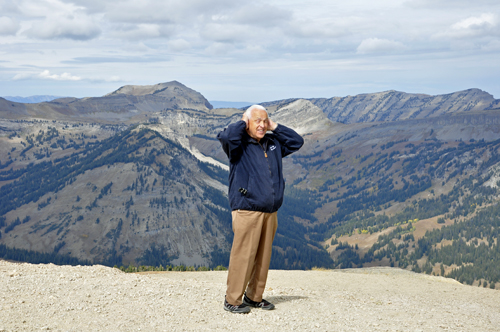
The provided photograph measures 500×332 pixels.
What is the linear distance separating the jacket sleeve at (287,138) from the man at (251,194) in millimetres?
112

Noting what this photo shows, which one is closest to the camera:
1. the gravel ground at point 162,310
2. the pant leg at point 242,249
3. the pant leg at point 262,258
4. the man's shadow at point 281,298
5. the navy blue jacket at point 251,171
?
the gravel ground at point 162,310

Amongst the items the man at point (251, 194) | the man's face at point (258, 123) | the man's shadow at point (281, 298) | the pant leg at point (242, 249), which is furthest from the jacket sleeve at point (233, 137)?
the man's shadow at point (281, 298)

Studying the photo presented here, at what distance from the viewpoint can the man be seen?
9.66 m

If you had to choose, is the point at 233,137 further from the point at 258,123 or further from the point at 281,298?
the point at 281,298

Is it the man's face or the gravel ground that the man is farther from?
the gravel ground

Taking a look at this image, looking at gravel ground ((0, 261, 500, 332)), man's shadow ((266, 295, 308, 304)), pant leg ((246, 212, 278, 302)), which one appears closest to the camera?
gravel ground ((0, 261, 500, 332))

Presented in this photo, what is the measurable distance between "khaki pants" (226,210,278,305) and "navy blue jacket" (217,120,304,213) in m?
0.26

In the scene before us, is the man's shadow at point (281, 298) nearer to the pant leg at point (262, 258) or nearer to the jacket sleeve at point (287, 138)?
the pant leg at point (262, 258)

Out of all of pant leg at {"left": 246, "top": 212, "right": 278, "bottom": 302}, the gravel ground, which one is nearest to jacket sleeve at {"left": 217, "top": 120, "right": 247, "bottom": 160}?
pant leg at {"left": 246, "top": 212, "right": 278, "bottom": 302}

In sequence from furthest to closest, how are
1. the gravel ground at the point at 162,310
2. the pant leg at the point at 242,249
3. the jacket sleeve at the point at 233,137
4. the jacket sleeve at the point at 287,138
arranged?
the jacket sleeve at the point at 287,138
the pant leg at the point at 242,249
the jacket sleeve at the point at 233,137
the gravel ground at the point at 162,310

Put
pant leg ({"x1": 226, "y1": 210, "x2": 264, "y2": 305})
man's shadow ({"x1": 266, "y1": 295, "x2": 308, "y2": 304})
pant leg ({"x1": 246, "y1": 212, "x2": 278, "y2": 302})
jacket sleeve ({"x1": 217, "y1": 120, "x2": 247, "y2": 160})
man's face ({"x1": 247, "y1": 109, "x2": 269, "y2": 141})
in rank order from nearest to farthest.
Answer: jacket sleeve ({"x1": 217, "y1": 120, "x2": 247, "y2": 160}) < pant leg ({"x1": 226, "y1": 210, "x2": 264, "y2": 305}) < man's face ({"x1": 247, "y1": 109, "x2": 269, "y2": 141}) < pant leg ({"x1": 246, "y1": 212, "x2": 278, "y2": 302}) < man's shadow ({"x1": 266, "y1": 295, "x2": 308, "y2": 304})

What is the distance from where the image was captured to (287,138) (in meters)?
10.6

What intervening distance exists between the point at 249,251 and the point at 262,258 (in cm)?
55

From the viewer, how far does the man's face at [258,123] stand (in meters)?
9.89
